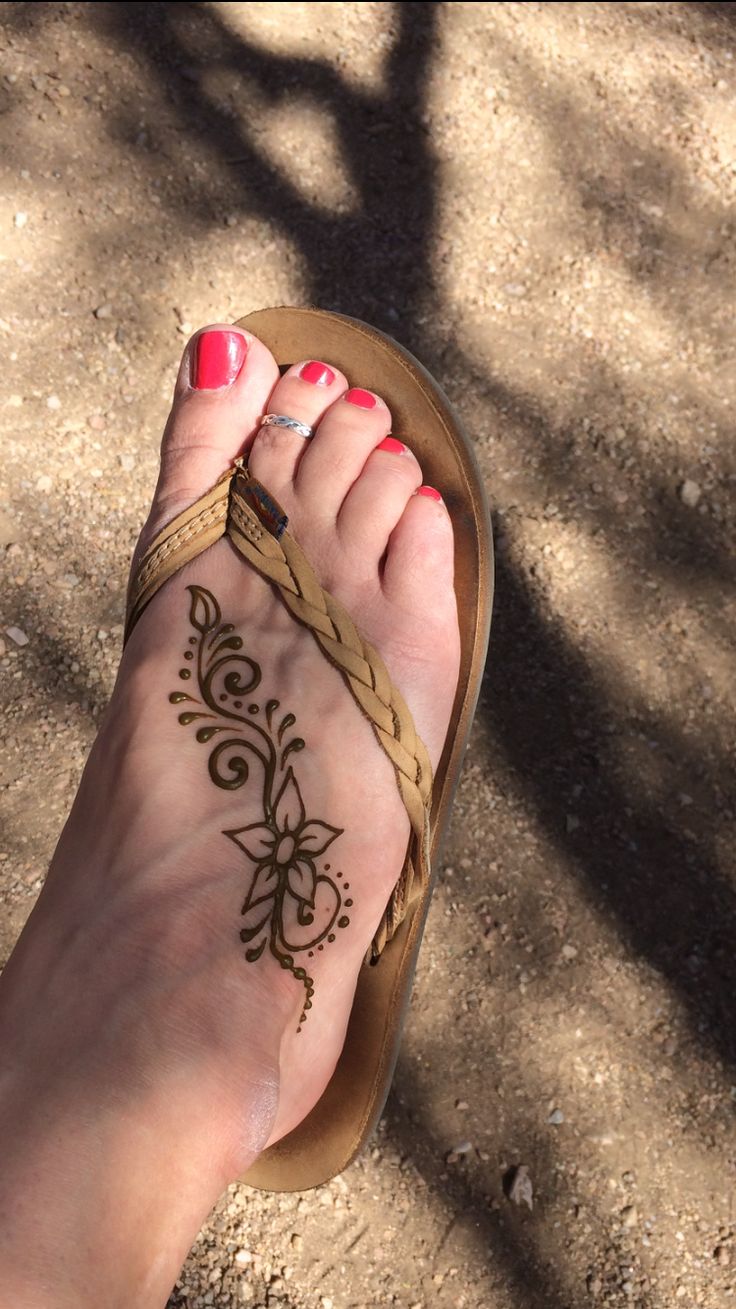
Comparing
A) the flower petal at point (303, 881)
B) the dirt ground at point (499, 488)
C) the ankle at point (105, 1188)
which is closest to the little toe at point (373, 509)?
the dirt ground at point (499, 488)

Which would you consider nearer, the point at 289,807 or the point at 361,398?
the point at 289,807

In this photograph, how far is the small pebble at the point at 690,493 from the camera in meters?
1.86

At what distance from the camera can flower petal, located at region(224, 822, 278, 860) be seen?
1296mm

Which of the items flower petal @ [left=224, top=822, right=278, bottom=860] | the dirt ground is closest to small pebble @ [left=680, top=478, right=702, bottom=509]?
the dirt ground

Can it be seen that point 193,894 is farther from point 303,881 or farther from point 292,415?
point 292,415

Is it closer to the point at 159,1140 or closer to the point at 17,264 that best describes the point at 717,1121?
the point at 159,1140

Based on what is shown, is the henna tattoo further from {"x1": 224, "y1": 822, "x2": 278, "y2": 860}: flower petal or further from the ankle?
the ankle

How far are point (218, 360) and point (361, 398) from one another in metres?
0.21

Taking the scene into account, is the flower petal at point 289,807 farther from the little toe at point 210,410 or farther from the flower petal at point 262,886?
the little toe at point 210,410

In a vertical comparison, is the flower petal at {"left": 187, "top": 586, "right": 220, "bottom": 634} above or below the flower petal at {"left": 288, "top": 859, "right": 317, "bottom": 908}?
above

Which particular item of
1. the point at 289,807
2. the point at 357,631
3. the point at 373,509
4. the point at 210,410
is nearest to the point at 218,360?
the point at 210,410

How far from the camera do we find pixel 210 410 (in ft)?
5.23

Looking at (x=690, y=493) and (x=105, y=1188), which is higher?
(x=690, y=493)

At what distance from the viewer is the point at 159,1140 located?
108 cm
